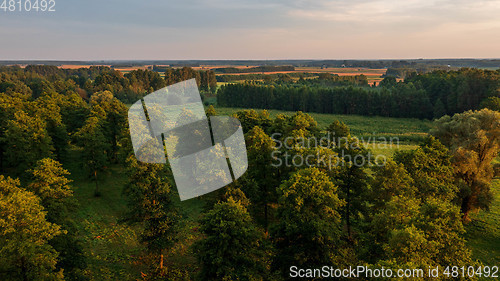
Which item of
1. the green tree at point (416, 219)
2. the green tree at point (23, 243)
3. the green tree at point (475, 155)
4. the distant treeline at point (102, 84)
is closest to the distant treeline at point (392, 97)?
the distant treeline at point (102, 84)

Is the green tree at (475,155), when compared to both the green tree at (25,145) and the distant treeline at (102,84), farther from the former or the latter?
the distant treeline at (102,84)

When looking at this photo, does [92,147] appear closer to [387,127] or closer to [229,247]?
[229,247]

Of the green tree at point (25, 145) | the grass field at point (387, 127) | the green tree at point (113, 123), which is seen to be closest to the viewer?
the green tree at point (25, 145)

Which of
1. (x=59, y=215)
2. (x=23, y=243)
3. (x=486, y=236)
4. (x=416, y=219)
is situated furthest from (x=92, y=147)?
(x=486, y=236)

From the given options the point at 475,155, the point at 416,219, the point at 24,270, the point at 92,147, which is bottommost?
the point at 24,270

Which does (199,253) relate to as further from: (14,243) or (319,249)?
(14,243)

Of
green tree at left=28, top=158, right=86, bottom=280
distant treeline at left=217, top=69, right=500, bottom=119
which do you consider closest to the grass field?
distant treeline at left=217, top=69, right=500, bottom=119

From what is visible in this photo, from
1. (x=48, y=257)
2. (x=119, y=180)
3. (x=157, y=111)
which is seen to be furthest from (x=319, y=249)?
(x=119, y=180)
